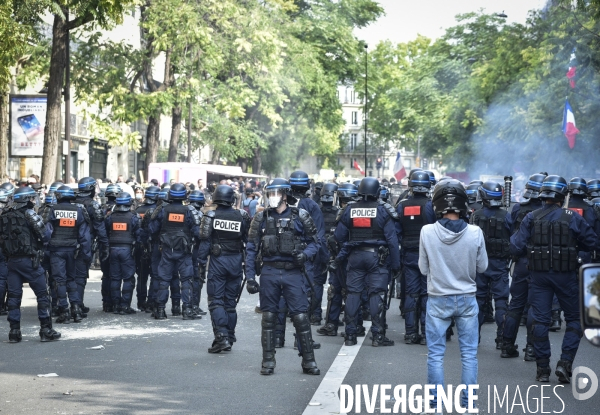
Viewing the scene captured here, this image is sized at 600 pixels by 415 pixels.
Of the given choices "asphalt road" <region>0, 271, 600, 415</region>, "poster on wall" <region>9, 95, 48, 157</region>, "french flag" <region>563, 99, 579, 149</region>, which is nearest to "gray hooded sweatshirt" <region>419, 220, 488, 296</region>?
"asphalt road" <region>0, 271, 600, 415</region>

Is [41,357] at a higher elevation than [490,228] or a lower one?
lower

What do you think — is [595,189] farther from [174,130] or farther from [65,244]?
[174,130]

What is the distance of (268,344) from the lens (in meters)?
9.15

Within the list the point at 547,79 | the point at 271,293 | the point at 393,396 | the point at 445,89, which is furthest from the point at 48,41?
the point at 445,89

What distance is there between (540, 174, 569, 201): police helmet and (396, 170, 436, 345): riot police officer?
261cm

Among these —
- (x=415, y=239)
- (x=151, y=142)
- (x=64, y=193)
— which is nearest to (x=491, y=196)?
(x=415, y=239)

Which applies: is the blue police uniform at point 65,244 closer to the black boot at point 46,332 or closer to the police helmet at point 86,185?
the police helmet at point 86,185

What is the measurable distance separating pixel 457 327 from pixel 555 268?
1.79m

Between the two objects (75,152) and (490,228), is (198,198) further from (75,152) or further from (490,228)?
(75,152)

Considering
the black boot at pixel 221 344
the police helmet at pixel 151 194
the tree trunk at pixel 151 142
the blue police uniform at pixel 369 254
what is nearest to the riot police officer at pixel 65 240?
the police helmet at pixel 151 194

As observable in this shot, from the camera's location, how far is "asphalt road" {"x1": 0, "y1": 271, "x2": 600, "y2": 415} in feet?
25.3

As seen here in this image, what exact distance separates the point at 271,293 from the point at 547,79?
2695cm

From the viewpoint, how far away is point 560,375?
339 inches

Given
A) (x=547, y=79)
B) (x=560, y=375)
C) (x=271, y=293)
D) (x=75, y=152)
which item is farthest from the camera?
(x=75, y=152)
